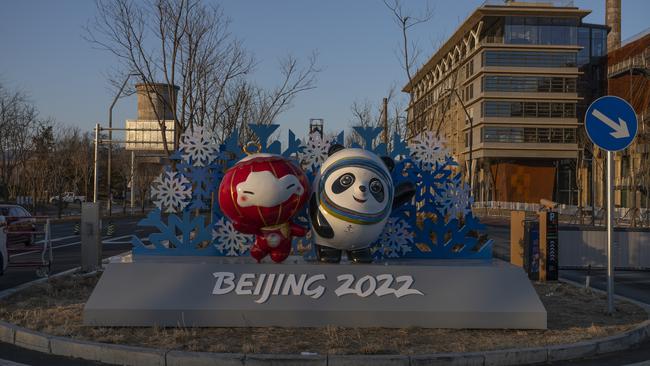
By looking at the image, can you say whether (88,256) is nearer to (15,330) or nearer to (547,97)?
(15,330)

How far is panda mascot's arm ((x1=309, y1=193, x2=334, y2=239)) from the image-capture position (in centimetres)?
872

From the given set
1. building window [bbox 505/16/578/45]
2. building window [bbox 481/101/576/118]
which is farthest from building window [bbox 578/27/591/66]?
building window [bbox 481/101/576/118]

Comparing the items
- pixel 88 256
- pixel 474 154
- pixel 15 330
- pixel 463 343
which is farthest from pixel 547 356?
pixel 474 154

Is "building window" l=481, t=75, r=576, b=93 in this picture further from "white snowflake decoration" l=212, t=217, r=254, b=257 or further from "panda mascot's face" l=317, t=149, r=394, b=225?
"panda mascot's face" l=317, t=149, r=394, b=225

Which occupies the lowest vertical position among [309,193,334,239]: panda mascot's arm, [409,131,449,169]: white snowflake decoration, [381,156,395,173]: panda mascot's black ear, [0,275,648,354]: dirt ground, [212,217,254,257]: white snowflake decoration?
[0,275,648,354]: dirt ground

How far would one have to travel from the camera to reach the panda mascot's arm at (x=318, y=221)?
8719 mm

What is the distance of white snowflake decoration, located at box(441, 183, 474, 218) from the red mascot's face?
2.83 m

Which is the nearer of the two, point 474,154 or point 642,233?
point 642,233

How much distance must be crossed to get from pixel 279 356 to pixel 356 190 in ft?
8.79

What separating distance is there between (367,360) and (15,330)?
4.46m

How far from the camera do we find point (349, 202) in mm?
8461

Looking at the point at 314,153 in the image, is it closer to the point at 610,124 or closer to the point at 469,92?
the point at 610,124

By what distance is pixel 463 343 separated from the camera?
739 cm

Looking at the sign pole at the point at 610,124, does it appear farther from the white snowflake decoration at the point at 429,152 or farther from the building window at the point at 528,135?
the building window at the point at 528,135
